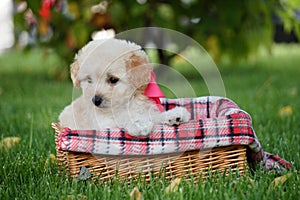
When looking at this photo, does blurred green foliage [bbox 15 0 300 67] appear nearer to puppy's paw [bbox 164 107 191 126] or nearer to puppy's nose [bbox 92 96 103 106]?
puppy's paw [bbox 164 107 191 126]

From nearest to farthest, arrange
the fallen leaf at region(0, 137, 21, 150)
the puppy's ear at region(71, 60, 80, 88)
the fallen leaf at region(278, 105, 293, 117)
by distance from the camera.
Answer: the puppy's ear at region(71, 60, 80, 88)
the fallen leaf at region(0, 137, 21, 150)
the fallen leaf at region(278, 105, 293, 117)

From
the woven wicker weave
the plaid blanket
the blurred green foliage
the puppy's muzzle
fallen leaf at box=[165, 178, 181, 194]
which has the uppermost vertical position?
the blurred green foliage

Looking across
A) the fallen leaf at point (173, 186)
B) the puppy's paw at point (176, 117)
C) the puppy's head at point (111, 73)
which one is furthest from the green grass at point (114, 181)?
the puppy's head at point (111, 73)

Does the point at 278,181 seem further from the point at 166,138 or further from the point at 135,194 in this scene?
the point at 135,194

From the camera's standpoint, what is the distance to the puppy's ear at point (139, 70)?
2.05 metres

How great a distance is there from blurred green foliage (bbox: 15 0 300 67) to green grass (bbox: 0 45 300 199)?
16.5 inches

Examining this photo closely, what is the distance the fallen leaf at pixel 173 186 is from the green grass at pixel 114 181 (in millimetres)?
20

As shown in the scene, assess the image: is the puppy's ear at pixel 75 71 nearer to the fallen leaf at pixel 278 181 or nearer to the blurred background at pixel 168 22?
the fallen leaf at pixel 278 181

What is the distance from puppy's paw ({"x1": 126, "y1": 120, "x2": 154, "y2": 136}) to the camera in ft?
6.44

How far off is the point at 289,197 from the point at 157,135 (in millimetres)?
557

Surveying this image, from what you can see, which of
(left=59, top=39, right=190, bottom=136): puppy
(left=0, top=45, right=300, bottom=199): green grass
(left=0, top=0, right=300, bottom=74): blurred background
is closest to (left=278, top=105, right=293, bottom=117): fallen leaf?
(left=0, top=45, right=300, bottom=199): green grass

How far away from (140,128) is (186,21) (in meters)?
3.88

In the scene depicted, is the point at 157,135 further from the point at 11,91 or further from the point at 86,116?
the point at 11,91

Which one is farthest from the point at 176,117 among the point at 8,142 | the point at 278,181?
the point at 8,142
